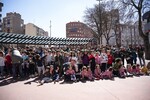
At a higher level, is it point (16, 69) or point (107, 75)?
point (16, 69)

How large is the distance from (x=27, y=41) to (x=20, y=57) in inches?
608

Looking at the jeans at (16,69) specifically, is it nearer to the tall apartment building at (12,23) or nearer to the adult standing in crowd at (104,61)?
the adult standing in crowd at (104,61)

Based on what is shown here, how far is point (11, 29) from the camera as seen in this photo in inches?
3051

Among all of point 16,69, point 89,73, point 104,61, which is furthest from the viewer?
point 16,69

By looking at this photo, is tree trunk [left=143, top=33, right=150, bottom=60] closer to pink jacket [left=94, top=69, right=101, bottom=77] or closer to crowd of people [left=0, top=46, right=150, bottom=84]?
crowd of people [left=0, top=46, right=150, bottom=84]

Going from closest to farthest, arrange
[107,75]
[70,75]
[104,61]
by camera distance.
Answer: [70,75] < [107,75] < [104,61]

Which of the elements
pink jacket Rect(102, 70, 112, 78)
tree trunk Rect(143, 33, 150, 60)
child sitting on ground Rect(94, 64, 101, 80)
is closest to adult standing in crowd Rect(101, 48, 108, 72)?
child sitting on ground Rect(94, 64, 101, 80)

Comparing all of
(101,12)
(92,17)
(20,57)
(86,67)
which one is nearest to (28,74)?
(20,57)

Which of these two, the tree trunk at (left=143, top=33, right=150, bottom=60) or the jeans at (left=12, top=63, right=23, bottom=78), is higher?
the tree trunk at (left=143, top=33, right=150, bottom=60)

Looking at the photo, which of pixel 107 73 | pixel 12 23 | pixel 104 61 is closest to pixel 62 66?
pixel 104 61

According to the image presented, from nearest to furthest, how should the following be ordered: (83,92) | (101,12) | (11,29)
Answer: (83,92) < (101,12) < (11,29)

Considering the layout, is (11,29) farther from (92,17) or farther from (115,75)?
(115,75)

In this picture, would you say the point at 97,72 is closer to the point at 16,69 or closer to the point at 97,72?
the point at 97,72

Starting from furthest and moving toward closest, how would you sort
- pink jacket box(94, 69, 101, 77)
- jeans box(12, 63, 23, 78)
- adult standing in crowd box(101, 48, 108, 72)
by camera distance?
adult standing in crowd box(101, 48, 108, 72)
jeans box(12, 63, 23, 78)
pink jacket box(94, 69, 101, 77)
